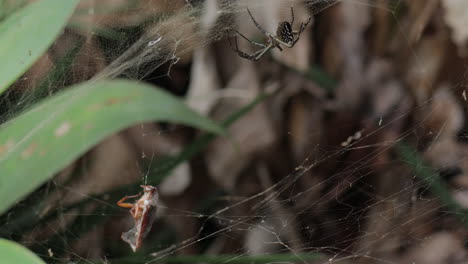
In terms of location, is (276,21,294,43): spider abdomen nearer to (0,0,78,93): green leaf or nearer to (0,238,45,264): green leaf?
(0,0,78,93): green leaf

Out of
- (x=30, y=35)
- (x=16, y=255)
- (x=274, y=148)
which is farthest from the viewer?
(x=274, y=148)

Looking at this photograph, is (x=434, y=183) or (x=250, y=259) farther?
(x=434, y=183)

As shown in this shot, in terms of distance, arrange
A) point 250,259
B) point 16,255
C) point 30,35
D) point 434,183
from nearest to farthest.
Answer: point 16,255, point 30,35, point 250,259, point 434,183

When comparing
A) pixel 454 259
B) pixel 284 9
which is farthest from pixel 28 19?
pixel 454 259

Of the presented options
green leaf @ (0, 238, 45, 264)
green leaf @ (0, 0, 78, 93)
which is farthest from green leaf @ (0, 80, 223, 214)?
green leaf @ (0, 238, 45, 264)

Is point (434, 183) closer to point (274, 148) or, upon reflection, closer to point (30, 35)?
point (274, 148)

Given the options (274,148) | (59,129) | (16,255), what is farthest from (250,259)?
(274,148)

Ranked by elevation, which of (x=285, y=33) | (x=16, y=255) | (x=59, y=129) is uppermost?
(x=285, y=33)
